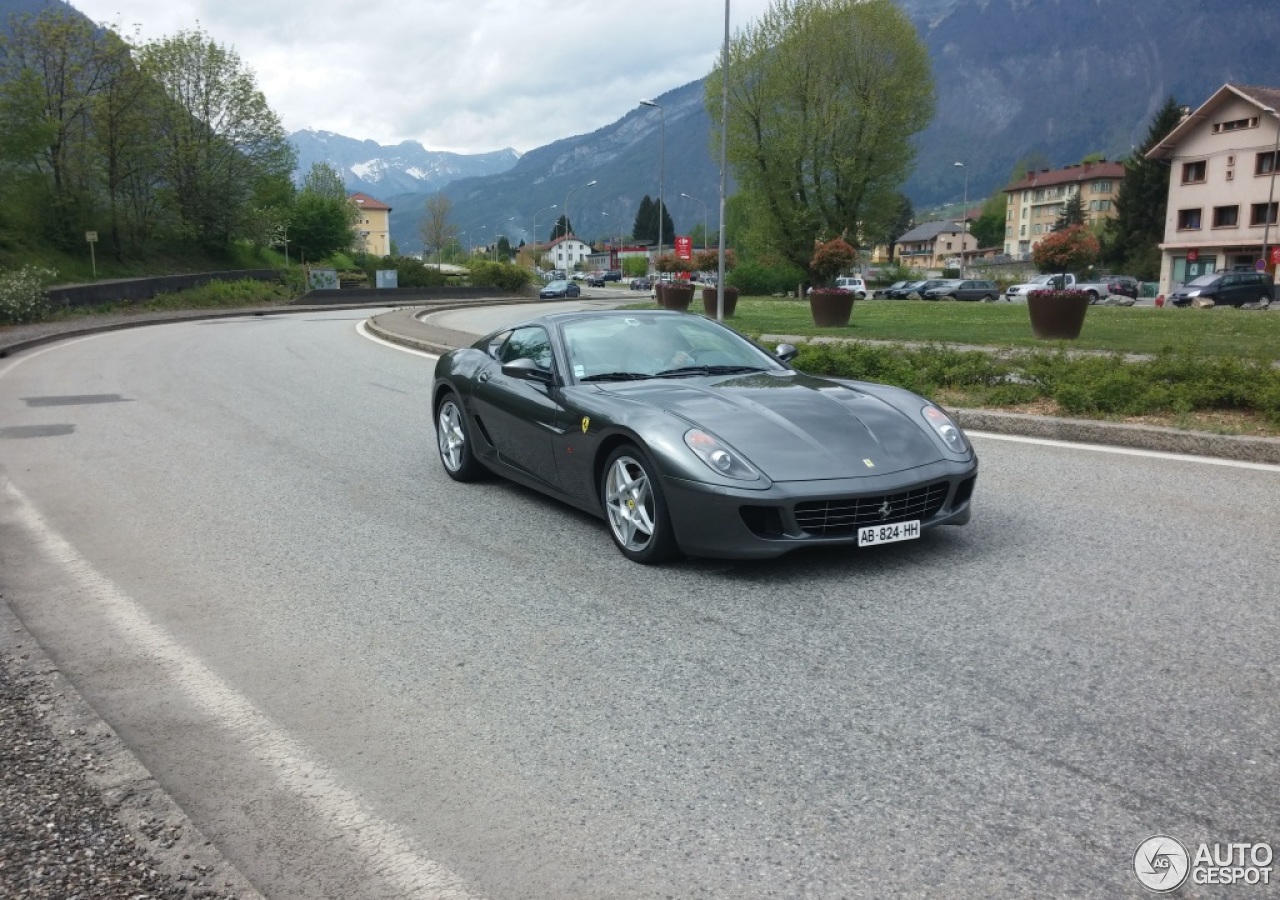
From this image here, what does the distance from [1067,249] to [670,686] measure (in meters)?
20.8

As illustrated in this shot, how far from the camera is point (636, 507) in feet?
17.9

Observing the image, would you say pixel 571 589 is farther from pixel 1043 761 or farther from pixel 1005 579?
pixel 1043 761

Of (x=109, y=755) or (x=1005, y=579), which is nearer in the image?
(x=109, y=755)

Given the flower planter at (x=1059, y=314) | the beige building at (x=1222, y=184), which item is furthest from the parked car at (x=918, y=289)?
the flower planter at (x=1059, y=314)

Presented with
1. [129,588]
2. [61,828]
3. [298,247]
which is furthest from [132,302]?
[298,247]

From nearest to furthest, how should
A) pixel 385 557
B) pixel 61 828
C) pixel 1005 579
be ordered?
pixel 61 828 < pixel 1005 579 < pixel 385 557

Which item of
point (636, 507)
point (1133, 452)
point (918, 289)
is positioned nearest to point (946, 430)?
point (636, 507)

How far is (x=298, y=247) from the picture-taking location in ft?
280

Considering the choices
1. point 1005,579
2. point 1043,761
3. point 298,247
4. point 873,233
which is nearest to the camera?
point 1043,761

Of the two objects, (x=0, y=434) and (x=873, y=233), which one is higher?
(x=873, y=233)

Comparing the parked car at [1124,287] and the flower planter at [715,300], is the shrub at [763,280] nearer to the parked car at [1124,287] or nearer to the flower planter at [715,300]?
the parked car at [1124,287]

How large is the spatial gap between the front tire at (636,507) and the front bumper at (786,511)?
106 mm

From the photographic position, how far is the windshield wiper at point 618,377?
6.21 m

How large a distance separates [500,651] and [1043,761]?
2.12 metres
